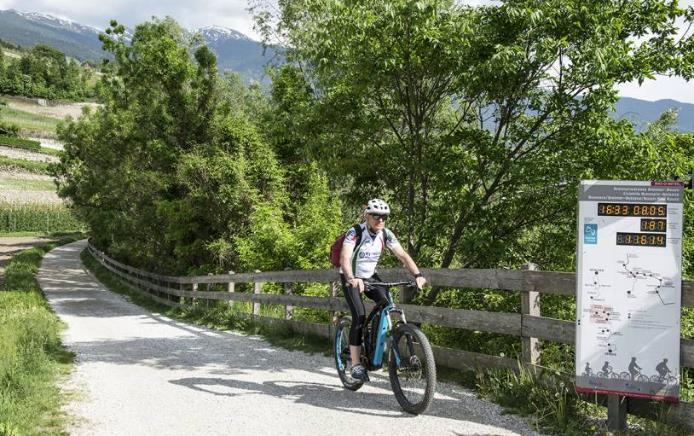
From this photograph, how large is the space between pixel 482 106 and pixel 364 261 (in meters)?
4.16

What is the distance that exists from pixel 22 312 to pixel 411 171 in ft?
34.1

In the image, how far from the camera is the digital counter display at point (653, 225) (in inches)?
188

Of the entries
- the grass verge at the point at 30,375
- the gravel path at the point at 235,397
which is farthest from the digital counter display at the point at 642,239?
the grass verge at the point at 30,375

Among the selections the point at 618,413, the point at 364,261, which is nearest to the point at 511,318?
the point at 618,413

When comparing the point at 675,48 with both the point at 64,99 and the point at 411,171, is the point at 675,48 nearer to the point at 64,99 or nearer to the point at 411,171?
the point at 411,171

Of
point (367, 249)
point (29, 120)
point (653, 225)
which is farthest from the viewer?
point (29, 120)

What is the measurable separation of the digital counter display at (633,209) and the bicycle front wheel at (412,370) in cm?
188

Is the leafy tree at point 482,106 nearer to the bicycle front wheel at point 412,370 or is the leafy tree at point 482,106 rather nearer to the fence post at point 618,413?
the bicycle front wheel at point 412,370

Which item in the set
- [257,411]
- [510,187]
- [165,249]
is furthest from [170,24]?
[257,411]

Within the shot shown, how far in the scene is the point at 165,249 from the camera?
24062 millimetres

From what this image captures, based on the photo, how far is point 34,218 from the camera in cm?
7662

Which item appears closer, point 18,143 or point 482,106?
point 482,106

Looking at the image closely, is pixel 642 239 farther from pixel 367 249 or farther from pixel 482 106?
pixel 482 106

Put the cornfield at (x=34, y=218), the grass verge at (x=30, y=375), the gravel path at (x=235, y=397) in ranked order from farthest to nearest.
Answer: the cornfield at (x=34, y=218)
the gravel path at (x=235, y=397)
the grass verge at (x=30, y=375)
